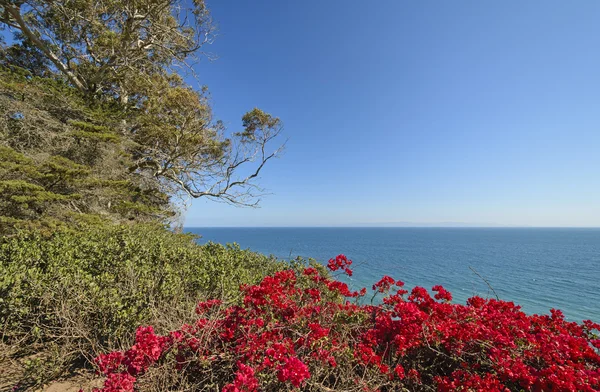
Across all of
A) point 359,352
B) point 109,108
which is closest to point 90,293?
point 359,352

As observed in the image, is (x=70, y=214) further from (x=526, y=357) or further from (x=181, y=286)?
(x=526, y=357)

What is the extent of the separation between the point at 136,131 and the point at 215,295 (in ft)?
38.7

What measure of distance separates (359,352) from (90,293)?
3.52 metres

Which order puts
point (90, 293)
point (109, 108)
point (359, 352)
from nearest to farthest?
point (359, 352), point (90, 293), point (109, 108)

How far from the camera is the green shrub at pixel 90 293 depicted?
312 cm

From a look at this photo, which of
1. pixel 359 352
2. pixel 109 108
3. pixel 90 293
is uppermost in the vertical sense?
pixel 109 108

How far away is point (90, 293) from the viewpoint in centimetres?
335

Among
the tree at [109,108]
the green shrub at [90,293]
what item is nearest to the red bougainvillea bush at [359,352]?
the green shrub at [90,293]

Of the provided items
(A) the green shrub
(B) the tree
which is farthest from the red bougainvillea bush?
(B) the tree

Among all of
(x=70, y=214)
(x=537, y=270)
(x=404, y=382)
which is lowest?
(x=537, y=270)

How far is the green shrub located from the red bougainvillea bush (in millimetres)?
593

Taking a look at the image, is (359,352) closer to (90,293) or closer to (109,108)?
(90,293)

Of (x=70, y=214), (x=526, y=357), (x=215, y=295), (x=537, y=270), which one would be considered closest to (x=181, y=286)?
(x=215, y=295)

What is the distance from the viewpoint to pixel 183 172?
43.3 ft
